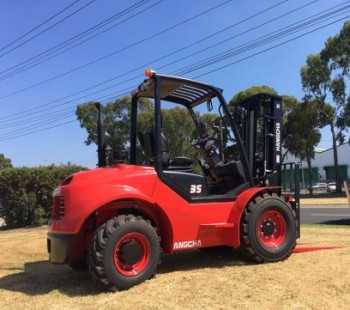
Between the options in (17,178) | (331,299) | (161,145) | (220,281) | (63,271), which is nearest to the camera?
(331,299)

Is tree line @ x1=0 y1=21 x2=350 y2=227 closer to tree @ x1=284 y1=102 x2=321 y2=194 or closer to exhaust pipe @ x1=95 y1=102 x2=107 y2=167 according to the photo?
tree @ x1=284 y1=102 x2=321 y2=194

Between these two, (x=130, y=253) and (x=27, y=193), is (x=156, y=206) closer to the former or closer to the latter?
(x=130, y=253)

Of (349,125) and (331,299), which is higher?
(349,125)

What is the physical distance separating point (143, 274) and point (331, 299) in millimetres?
2286

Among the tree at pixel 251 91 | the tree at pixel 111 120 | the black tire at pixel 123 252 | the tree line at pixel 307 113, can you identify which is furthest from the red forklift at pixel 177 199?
the tree at pixel 251 91

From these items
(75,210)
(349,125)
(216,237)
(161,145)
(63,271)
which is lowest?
(63,271)

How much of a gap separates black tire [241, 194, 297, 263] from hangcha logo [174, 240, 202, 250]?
0.70 metres

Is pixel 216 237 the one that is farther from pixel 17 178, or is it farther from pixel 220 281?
pixel 17 178

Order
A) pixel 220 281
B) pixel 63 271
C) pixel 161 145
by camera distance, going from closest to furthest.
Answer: pixel 220 281, pixel 161 145, pixel 63 271

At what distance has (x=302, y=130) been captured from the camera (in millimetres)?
39531

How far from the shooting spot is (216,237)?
6953mm

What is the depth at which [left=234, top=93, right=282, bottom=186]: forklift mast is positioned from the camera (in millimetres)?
7852

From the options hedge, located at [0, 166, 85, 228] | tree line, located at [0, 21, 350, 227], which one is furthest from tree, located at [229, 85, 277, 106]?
hedge, located at [0, 166, 85, 228]

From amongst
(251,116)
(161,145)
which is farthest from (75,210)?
(251,116)
